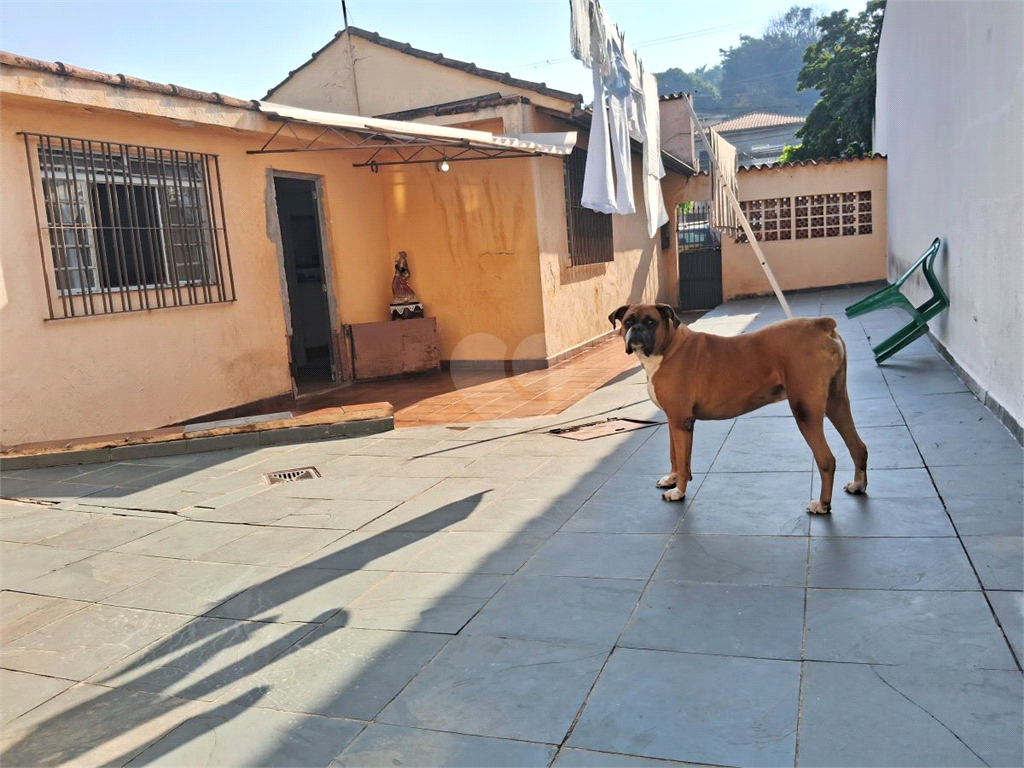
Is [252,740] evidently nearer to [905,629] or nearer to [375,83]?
[905,629]

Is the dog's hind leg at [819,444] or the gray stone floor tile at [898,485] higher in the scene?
the dog's hind leg at [819,444]

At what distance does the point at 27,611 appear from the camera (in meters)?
3.90

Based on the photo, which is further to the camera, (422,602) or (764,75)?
(764,75)

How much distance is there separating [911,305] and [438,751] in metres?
7.86

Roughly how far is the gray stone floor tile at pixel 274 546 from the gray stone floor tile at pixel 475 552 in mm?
671

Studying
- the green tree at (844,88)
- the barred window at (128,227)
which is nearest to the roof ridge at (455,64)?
the barred window at (128,227)

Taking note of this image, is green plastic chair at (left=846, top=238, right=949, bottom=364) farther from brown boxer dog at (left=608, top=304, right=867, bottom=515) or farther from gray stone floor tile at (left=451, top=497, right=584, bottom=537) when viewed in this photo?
gray stone floor tile at (left=451, top=497, right=584, bottom=537)

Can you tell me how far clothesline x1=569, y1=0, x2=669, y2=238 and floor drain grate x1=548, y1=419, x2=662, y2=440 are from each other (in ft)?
7.58

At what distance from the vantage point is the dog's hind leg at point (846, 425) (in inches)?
173

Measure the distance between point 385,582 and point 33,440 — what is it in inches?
184

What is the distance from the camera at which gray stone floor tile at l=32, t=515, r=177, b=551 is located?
15.9 feet

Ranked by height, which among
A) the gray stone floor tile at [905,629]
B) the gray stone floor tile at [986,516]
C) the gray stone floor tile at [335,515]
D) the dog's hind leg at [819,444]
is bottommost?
the gray stone floor tile at [335,515]

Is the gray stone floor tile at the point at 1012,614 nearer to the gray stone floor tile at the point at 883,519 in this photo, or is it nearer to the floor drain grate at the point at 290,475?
the gray stone floor tile at the point at 883,519

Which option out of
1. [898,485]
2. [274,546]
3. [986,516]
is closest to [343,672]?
[274,546]
